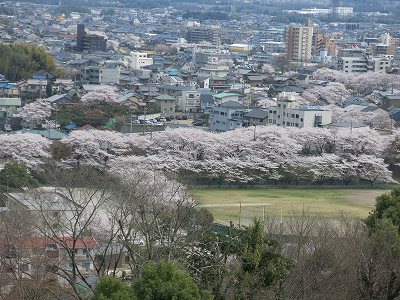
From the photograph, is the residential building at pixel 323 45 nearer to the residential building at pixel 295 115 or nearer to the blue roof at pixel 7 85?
the blue roof at pixel 7 85

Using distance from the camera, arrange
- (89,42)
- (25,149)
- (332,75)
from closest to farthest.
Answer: (25,149) < (332,75) < (89,42)

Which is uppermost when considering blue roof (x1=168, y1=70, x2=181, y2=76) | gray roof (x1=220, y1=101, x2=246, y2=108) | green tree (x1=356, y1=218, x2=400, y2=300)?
green tree (x1=356, y1=218, x2=400, y2=300)

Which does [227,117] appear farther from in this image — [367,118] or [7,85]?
[7,85]

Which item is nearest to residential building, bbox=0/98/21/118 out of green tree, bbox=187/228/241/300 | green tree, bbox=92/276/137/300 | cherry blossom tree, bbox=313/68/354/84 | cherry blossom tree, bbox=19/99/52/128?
cherry blossom tree, bbox=19/99/52/128

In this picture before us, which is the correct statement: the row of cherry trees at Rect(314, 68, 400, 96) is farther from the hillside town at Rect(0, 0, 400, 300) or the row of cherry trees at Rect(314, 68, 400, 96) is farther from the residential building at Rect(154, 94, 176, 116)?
the residential building at Rect(154, 94, 176, 116)

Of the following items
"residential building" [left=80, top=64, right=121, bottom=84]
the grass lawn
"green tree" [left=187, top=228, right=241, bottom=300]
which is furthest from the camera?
"residential building" [left=80, top=64, right=121, bottom=84]

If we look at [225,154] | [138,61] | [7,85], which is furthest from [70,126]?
[138,61]

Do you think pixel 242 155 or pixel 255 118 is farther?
pixel 255 118
